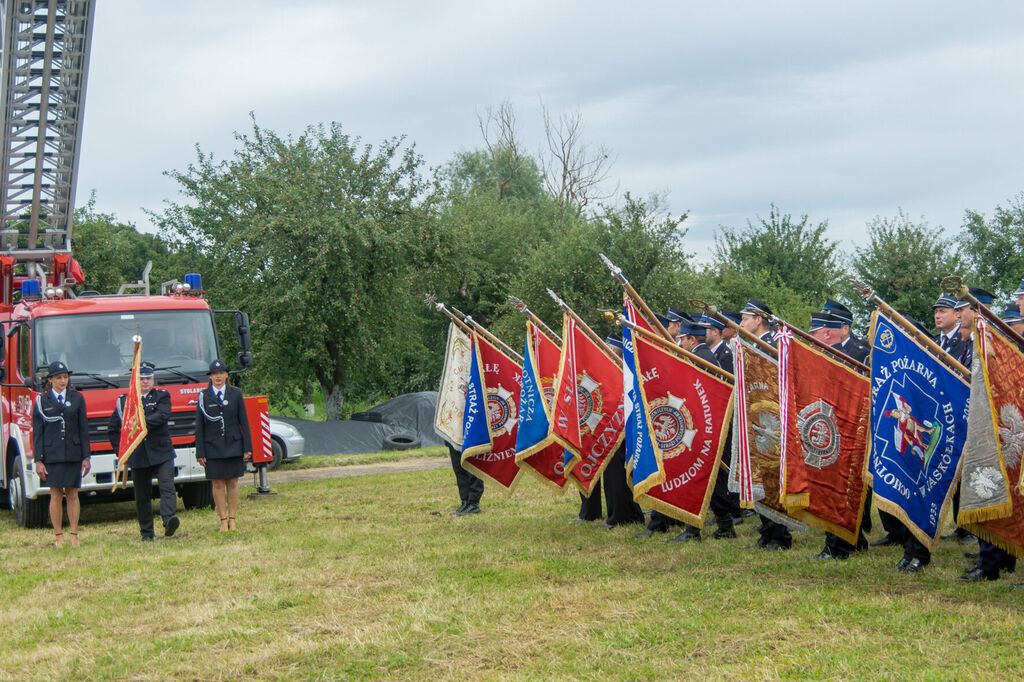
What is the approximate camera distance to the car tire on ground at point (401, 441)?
22.0 meters

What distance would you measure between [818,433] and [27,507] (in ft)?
29.9

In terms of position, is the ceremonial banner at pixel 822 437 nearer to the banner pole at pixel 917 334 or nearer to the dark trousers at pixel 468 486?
the banner pole at pixel 917 334

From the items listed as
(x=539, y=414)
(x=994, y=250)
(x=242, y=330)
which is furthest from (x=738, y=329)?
(x=994, y=250)

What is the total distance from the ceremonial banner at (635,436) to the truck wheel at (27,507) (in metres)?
7.22

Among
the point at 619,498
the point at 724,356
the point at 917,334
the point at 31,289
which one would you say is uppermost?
the point at 31,289

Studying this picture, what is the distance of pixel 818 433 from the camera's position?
25.2 ft

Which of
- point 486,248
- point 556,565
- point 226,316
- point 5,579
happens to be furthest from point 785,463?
point 486,248

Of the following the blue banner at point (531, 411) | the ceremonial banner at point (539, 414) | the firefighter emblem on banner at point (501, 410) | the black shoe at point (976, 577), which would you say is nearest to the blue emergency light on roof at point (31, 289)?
the firefighter emblem on banner at point (501, 410)

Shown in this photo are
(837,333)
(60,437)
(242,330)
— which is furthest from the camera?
(242,330)

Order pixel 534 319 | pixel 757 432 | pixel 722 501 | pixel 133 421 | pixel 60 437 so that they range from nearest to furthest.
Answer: pixel 757 432 → pixel 722 501 → pixel 60 437 → pixel 133 421 → pixel 534 319

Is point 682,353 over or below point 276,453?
over

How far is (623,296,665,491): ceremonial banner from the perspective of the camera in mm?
8297

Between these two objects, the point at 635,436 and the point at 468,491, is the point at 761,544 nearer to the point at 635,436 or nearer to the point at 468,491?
the point at 635,436

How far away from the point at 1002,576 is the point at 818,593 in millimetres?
1383
